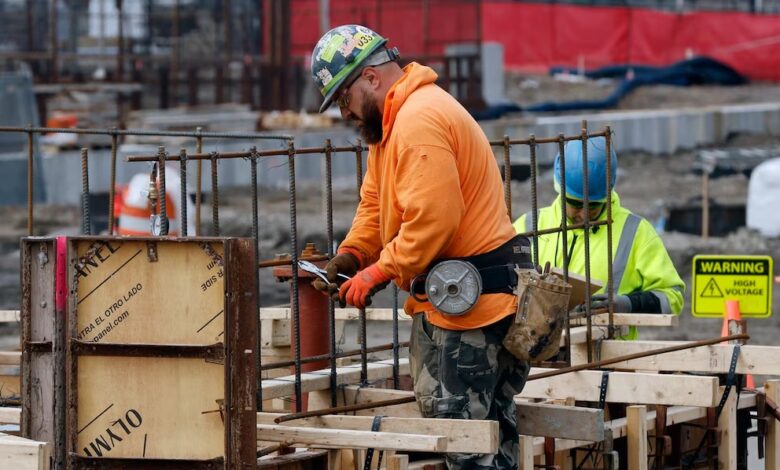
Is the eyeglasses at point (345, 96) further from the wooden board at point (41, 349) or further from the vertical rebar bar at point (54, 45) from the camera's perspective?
the vertical rebar bar at point (54, 45)

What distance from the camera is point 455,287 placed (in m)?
5.26

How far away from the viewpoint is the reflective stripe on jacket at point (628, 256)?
7781 mm

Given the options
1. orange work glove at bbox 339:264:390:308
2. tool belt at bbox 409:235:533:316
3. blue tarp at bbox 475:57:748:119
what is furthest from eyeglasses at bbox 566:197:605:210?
blue tarp at bbox 475:57:748:119

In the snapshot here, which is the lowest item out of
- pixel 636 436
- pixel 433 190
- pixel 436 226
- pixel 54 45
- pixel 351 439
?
pixel 636 436

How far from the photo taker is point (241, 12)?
27828 mm

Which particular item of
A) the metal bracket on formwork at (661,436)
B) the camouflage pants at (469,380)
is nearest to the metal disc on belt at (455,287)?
the camouflage pants at (469,380)

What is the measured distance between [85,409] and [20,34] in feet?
86.6

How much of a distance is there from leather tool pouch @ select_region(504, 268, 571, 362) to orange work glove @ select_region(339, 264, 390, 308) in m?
0.47

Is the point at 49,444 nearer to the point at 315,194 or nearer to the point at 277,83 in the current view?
the point at 315,194

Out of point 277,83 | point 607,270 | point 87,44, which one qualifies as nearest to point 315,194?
point 277,83

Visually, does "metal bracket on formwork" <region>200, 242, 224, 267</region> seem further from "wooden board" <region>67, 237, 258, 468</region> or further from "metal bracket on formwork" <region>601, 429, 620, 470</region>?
"metal bracket on formwork" <region>601, 429, 620, 470</region>

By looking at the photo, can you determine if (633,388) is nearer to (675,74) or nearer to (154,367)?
(154,367)

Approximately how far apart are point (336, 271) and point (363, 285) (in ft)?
1.32

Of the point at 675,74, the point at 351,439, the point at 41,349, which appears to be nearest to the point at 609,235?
the point at 351,439
